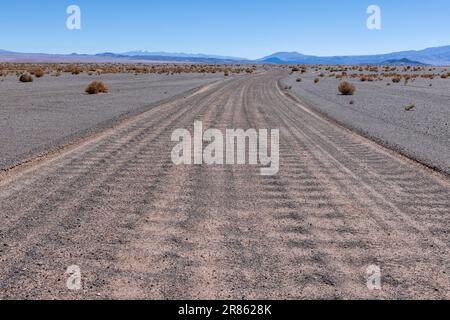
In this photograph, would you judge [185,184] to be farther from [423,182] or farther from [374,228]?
[423,182]

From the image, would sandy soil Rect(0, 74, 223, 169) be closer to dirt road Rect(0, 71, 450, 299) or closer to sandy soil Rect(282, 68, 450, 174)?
dirt road Rect(0, 71, 450, 299)

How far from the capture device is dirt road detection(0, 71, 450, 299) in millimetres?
4637

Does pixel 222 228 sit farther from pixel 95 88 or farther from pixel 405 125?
pixel 95 88

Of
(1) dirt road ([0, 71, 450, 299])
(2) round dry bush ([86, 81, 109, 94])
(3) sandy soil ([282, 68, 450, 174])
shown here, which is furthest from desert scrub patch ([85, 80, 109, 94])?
(1) dirt road ([0, 71, 450, 299])

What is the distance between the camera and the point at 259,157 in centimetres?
1083

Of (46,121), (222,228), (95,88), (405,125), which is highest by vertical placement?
(95,88)

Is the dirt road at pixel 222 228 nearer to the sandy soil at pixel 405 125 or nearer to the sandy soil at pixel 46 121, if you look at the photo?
the sandy soil at pixel 405 125

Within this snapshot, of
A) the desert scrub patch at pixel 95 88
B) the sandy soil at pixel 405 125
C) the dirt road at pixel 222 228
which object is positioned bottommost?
the dirt road at pixel 222 228

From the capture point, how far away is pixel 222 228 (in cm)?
621

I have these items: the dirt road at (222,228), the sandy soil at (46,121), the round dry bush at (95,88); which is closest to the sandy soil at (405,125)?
the dirt road at (222,228)

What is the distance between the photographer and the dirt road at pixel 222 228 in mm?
4637

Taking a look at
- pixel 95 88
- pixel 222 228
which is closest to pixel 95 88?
pixel 95 88
